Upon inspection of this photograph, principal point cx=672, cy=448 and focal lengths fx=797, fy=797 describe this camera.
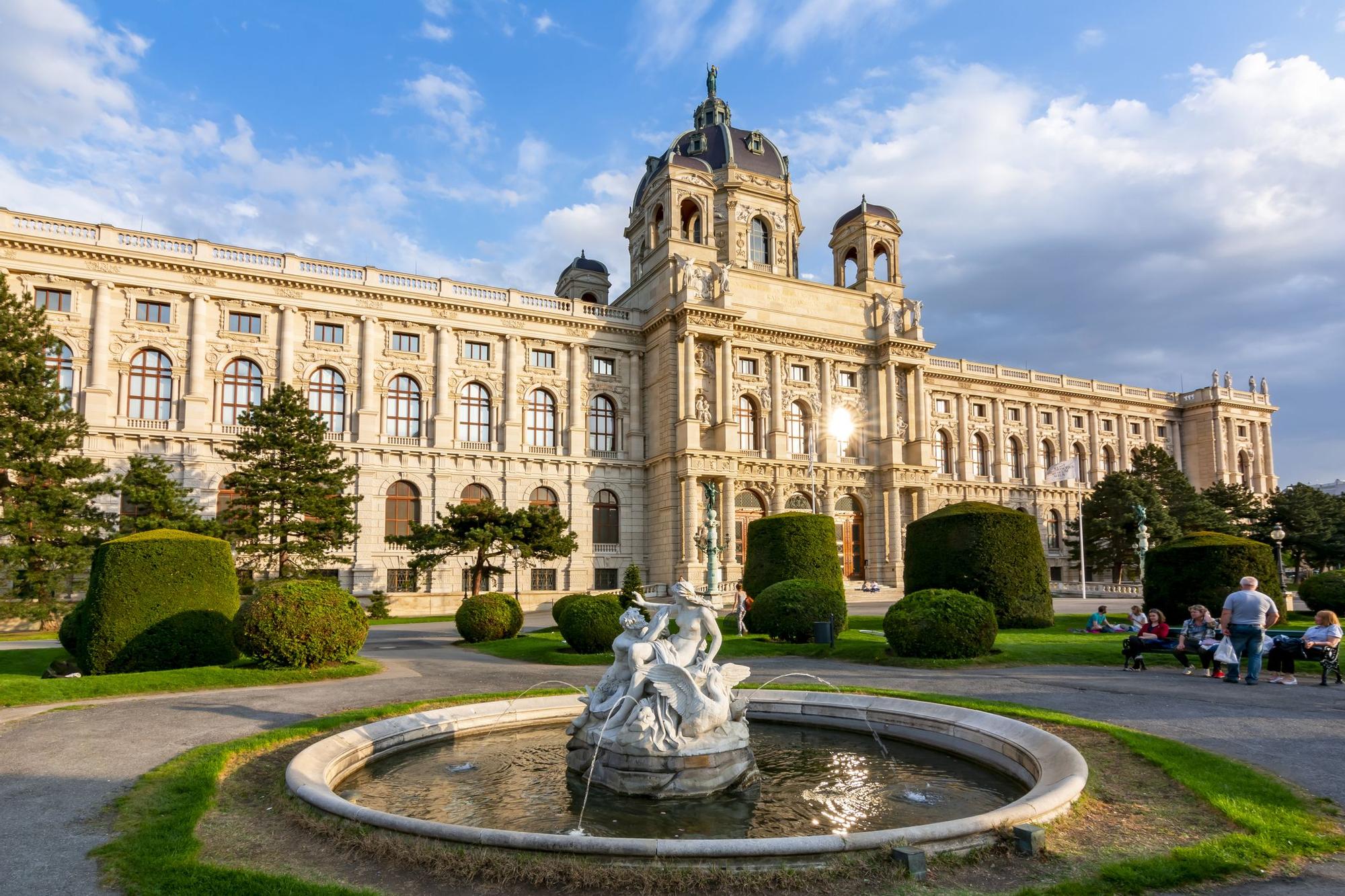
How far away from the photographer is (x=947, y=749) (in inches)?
380

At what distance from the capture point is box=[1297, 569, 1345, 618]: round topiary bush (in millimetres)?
27969

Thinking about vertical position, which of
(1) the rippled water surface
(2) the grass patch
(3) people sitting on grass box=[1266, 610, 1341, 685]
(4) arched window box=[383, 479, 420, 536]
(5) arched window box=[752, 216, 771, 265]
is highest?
(5) arched window box=[752, 216, 771, 265]

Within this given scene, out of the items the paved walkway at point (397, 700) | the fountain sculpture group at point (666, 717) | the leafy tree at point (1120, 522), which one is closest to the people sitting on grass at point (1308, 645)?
the paved walkway at point (397, 700)

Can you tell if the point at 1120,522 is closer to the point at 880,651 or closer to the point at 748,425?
the point at 748,425

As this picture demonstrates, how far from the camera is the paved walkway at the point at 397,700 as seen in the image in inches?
258

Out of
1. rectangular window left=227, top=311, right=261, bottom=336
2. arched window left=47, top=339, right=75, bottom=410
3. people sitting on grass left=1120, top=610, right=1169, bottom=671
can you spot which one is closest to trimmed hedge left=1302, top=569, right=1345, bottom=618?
people sitting on grass left=1120, top=610, right=1169, bottom=671

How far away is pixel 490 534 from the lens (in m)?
33.2

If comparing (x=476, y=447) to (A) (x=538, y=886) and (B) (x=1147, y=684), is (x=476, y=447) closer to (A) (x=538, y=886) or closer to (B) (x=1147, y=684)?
(B) (x=1147, y=684)

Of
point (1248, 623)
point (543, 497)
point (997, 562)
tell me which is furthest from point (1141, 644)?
point (543, 497)

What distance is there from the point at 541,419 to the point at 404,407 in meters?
7.67

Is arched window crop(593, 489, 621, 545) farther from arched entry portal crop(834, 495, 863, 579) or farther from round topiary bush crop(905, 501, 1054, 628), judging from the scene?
round topiary bush crop(905, 501, 1054, 628)

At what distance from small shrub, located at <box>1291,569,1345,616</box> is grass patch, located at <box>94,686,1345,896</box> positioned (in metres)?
26.6

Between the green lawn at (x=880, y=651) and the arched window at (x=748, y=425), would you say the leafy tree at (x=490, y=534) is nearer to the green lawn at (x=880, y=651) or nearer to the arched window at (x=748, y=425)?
the green lawn at (x=880, y=651)

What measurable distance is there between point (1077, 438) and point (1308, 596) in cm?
4026
